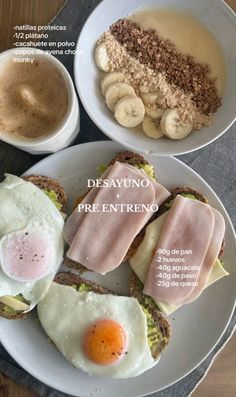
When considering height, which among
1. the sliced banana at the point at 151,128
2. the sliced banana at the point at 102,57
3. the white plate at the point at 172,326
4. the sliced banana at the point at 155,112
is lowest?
the white plate at the point at 172,326

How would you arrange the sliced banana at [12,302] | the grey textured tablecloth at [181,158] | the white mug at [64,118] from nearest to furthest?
the white mug at [64,118], the sliced banana at [12,302], the grey textured tablecloth at [181,158]

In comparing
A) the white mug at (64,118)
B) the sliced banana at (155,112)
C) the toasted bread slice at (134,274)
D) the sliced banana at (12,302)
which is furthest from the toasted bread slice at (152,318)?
the sliced banana at (155,112)

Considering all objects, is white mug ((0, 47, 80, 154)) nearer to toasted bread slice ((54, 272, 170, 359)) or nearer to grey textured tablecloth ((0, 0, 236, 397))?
grey textured tablecloth ((0, 0, 236, 397))

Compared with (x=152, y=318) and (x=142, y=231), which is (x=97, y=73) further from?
(x=152, y=318)

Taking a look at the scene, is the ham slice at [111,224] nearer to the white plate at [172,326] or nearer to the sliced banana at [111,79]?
the white plate at [172,326]

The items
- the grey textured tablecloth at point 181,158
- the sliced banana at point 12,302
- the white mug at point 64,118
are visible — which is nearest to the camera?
the white mug at point 64,118

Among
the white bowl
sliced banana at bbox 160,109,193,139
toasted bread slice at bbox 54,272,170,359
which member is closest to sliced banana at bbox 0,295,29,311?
toasted bread slice at bbox 54,272,170,359

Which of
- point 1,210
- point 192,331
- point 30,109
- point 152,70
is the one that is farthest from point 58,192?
point 192,331
